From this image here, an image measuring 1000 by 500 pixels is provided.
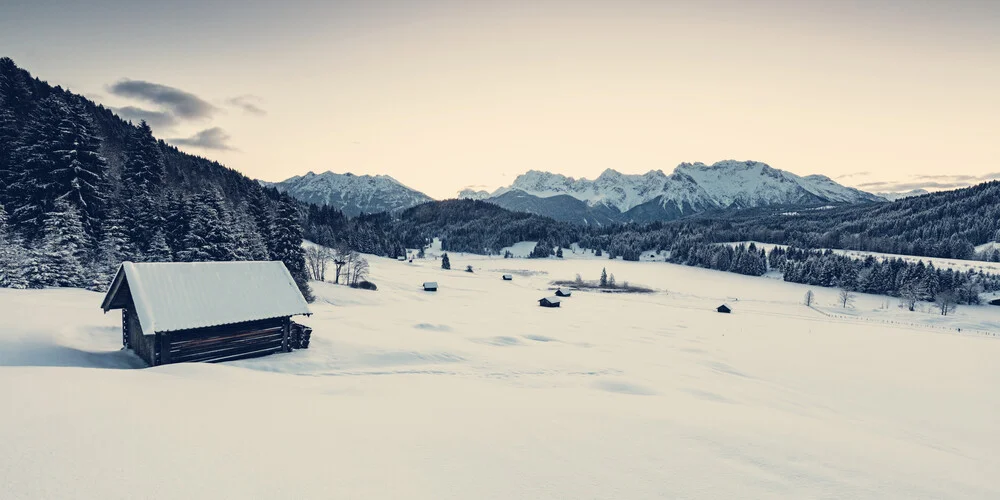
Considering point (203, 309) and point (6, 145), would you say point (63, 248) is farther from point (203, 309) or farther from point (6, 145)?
point (203, 309)

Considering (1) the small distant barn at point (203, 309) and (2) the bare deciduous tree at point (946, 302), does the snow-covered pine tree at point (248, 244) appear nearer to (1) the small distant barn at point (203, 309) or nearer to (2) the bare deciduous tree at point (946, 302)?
(1) the small distant barn at point (203, 309)

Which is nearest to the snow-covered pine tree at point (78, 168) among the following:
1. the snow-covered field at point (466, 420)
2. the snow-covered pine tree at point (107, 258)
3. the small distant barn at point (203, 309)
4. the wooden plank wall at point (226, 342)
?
the snow-covered pine tree at point (107, 258)

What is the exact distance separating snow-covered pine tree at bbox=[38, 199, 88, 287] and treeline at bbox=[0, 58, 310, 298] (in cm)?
6

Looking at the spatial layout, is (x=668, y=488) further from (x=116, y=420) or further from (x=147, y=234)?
(x=147, y=234)

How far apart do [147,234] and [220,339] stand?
3372 cm

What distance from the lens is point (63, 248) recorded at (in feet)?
112

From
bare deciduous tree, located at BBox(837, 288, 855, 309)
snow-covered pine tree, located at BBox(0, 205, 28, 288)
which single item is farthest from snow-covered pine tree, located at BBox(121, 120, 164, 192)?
bare deciduous tree, located at BBox(837, 288, 855, 309)

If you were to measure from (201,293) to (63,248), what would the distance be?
24.9m

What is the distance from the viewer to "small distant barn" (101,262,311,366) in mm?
19094

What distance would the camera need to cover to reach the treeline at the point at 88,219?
1332 inches

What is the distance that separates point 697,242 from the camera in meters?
176

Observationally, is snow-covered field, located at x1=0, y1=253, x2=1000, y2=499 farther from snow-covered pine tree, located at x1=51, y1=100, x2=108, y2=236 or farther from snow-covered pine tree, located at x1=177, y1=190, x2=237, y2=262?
snow-covered pine tree, located at x1=51, y1=100, x2=108, y2=236

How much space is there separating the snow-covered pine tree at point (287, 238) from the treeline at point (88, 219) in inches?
4.7

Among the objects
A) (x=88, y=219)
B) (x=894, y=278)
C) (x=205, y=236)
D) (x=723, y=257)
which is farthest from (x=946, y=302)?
(x=88, y=219)
